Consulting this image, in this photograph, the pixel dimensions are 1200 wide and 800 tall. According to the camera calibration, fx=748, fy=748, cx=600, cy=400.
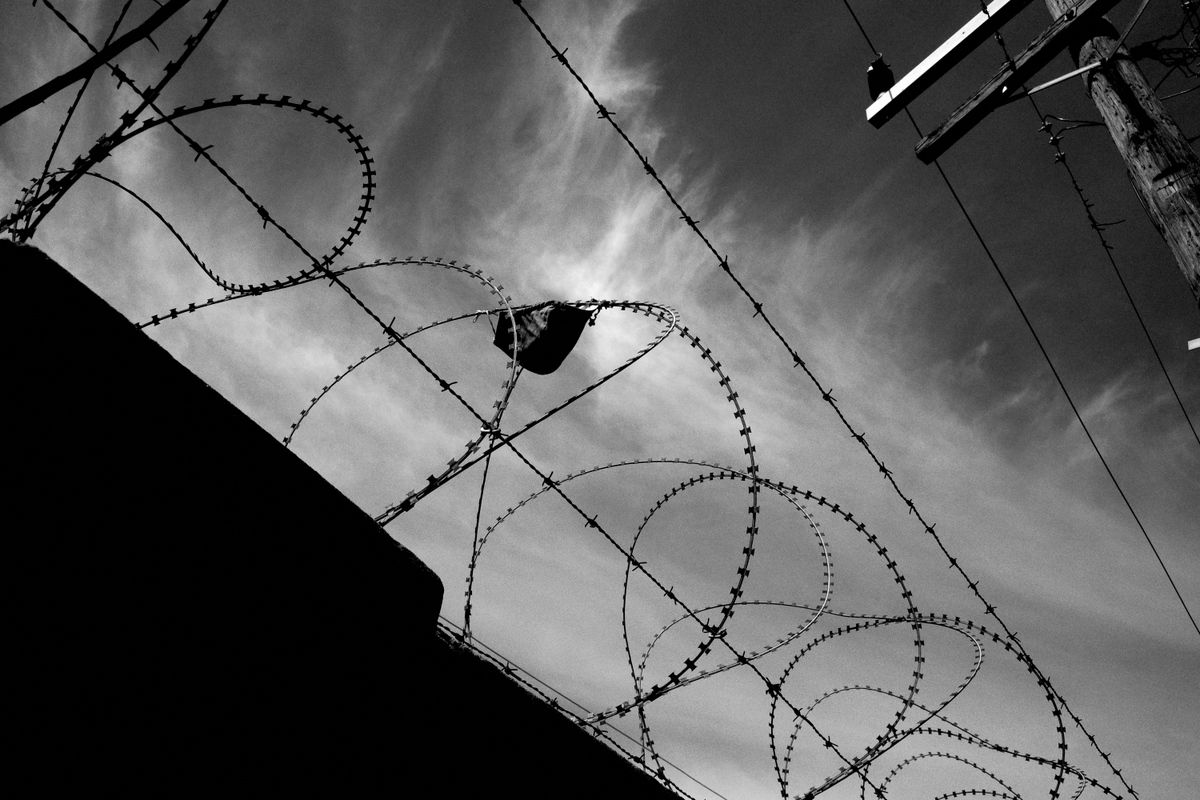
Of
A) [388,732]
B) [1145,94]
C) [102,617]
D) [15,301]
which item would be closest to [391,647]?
[388,732]

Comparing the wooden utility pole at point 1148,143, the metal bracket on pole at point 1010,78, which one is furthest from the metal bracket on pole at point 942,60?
the wooden utility pole at point 1148,143

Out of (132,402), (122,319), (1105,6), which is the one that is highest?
(1105,6)

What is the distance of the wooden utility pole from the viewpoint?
13.7ft

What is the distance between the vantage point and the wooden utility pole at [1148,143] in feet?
13.7

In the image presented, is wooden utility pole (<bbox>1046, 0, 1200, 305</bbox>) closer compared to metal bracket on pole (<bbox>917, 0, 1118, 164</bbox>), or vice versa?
wooden utility pole (<bbox>1046, 0, 1200, 305</bbox>)

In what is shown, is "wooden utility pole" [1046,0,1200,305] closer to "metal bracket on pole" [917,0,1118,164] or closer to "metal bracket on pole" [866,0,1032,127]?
"metal bracket on pole" [917,0,1118,164]

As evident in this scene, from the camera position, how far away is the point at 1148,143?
4539 millimetres

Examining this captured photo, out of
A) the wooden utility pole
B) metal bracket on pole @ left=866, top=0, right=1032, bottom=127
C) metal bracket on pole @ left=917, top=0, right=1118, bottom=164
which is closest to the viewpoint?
the wooden utility pole

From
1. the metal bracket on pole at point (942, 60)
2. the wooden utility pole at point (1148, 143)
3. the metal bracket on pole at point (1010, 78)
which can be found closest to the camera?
the wooden utility pole at point (1148, 143)

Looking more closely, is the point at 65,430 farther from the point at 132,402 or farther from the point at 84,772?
the point at 84,772

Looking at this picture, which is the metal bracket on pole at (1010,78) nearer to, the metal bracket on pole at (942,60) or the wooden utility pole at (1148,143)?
the wooden utility pole at (1148,143)

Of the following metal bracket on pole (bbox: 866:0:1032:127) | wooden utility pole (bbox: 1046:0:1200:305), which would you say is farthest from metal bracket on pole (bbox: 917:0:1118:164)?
metal bracket on pole (bbox: 866:0:1032:127)

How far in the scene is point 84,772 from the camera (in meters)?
1.21

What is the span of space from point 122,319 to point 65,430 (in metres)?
0.21
